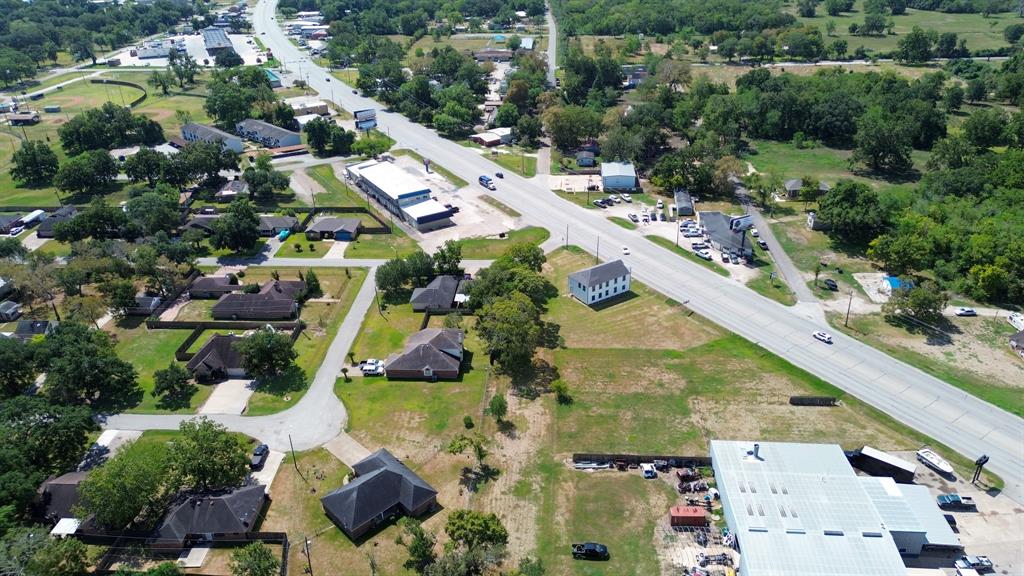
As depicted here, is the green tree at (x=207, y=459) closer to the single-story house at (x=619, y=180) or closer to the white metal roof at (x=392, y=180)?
the white metal roof at (x=392, y=180)

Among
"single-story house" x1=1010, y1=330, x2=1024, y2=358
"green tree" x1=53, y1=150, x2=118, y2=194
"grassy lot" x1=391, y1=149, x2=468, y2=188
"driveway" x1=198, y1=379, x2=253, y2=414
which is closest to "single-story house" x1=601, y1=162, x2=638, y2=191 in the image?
"grassy lot" x1=391, y1=149, x2=468, y2=188

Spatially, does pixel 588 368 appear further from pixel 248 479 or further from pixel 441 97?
pixel 441 97

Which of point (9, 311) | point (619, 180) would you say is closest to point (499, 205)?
point (619, 180)

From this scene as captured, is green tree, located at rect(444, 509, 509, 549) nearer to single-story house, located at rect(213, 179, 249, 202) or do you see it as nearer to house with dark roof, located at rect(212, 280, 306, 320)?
house with dark roof, located at rect(212, 280, 306, 320)

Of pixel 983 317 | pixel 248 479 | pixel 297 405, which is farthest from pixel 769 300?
pixel 248 479

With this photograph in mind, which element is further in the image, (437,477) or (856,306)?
(856,306)

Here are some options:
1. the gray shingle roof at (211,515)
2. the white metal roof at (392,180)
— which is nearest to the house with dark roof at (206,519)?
the gray shingle roof at (211,515)
